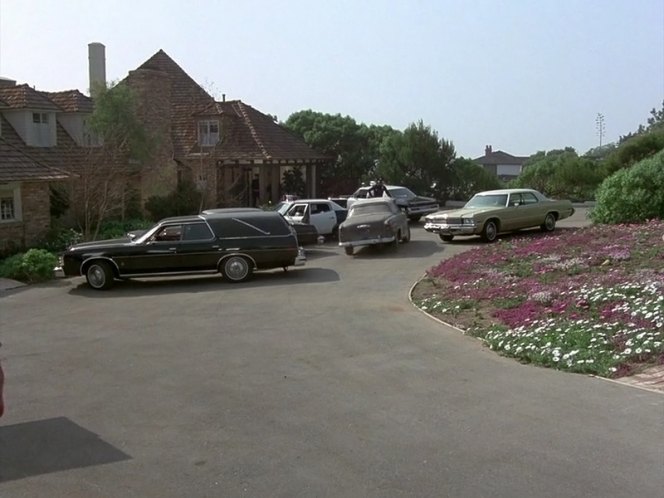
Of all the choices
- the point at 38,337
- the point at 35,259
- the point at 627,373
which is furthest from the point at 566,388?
the point at 35,259

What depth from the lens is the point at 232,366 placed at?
939 centimetres

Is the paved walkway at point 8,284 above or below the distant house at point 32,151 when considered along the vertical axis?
below

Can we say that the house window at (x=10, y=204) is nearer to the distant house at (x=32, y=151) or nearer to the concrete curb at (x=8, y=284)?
the distant house at (x=32, y=151)

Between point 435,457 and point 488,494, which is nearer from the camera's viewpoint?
point 488,494

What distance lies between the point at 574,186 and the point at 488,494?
37.7 meters

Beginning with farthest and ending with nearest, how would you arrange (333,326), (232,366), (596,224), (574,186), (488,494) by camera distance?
(574,186), (596,224), (333,326), (232,366), (488,494)

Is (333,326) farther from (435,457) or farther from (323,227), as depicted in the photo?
(323,227)

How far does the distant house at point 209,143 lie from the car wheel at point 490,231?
11706mm

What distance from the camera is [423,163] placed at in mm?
41219

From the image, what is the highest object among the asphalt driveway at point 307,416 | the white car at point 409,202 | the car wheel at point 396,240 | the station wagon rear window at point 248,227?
the white car at point 409,202

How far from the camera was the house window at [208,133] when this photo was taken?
118 feet

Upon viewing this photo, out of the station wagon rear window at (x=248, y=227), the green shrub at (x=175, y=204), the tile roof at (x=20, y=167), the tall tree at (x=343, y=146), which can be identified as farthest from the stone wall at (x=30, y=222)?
the tall tree at (x=343, y=146)

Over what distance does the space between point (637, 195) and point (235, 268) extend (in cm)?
1132

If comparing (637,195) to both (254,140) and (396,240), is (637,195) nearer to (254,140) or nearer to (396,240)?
(396,240)
